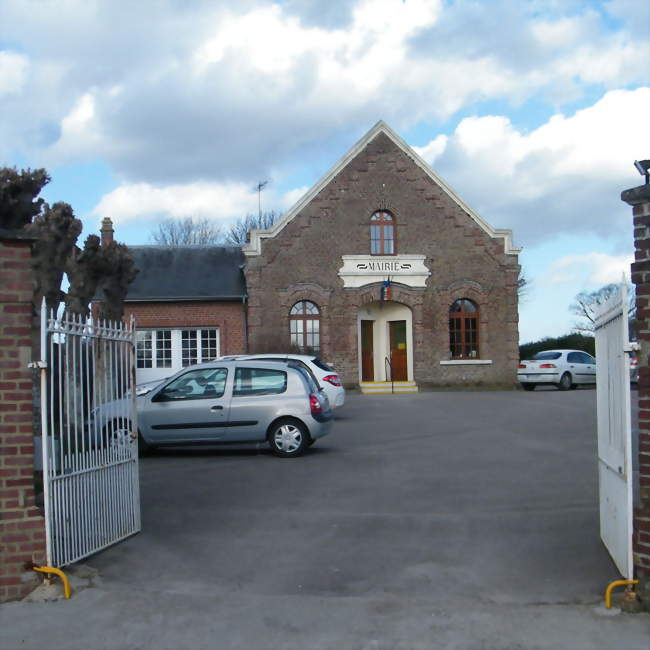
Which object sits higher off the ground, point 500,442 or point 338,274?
point 338,274

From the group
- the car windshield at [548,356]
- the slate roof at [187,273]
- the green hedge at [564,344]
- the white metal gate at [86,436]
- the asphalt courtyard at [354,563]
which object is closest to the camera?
the asphalt courtyard at [354,563]

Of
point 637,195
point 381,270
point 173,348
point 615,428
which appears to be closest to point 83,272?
point 615,428

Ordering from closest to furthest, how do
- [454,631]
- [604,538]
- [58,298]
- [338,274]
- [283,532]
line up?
1. [454,631]
2. [604,538]
3. [283,532]
4. [58,298]
5. [338,274]

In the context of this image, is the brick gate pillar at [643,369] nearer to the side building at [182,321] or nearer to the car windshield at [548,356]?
the side building at [182,321]

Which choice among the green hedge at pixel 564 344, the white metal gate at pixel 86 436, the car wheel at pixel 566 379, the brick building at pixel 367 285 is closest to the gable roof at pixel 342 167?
the brick building at pixel 367 285

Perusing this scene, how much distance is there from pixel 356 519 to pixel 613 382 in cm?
345

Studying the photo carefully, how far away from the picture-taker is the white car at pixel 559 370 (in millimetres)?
30047

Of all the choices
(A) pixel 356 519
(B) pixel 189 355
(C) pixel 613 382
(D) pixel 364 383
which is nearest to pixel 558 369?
(D) pixel 364 383

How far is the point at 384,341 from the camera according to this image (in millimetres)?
31328

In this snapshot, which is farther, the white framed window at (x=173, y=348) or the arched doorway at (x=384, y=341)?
the arched doorway at (x=384, y=341)

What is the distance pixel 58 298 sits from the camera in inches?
629

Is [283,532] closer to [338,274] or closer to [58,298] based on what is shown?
[58,298]

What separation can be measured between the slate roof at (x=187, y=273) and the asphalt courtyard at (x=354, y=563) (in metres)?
17.7

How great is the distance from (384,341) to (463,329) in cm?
301
